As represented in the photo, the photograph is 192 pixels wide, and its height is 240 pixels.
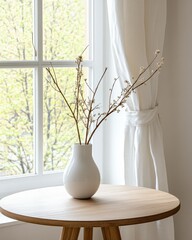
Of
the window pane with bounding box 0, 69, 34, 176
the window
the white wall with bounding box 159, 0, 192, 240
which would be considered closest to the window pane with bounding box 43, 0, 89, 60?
the window

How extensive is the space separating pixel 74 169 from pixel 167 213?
0.43 m

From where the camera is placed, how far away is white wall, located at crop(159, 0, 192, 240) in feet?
10.3

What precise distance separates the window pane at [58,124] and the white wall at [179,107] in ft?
1.49

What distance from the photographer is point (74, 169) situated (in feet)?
8.54

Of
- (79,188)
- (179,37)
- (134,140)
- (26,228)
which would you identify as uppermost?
(179,37)

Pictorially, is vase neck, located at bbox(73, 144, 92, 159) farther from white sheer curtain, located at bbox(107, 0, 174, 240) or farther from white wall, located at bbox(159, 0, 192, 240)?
white wall, located at bbox(159, 0, 192, 240)

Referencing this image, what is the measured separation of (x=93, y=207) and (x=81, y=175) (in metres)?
0.17

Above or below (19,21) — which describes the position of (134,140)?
below

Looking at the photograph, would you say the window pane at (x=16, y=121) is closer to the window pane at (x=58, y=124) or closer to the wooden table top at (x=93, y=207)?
the window pane at (x=58, y=124)

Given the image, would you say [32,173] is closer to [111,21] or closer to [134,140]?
[134,140]

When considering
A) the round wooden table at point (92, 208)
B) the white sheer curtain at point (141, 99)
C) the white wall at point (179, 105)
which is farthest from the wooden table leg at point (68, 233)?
the white wall at point (179, 105)

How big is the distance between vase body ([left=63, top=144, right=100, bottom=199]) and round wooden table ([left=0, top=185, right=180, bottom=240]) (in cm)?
4

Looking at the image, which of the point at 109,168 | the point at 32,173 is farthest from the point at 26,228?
the point at 109,168

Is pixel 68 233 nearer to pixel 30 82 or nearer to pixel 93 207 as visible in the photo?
pixel 93 207
